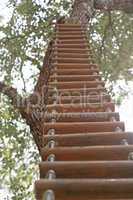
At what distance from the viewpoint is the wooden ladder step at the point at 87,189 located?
202 centimetres

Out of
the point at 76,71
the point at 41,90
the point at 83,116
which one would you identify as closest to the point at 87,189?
the point at 83,116

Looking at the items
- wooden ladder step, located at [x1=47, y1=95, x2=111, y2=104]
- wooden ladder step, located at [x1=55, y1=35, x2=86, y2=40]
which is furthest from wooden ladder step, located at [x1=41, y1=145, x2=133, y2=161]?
wooden ladder step, located at [x1=55, y1=35, x2=86, y2=40]

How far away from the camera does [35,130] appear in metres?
5.43

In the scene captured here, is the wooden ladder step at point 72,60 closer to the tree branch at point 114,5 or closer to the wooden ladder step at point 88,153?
the wooden ladder step at point 88,153

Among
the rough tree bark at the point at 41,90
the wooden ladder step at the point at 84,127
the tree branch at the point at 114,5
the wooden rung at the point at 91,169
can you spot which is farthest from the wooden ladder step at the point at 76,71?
the tree branch at the point at 114,5

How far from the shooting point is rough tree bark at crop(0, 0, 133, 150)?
5.25m

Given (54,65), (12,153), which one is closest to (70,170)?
(54,65)

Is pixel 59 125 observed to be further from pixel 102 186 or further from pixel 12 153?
pixel 12 153

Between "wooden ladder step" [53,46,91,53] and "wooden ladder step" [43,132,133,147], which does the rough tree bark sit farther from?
"wooden ladder step" [43,132,133,147]

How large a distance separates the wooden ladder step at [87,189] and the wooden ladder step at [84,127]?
0.96m

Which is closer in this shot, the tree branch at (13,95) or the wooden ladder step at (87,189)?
the wooden ladder step at (87,189)

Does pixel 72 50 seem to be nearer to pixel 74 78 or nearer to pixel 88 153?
pixel 74 78

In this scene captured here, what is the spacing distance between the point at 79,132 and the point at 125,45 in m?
6.95

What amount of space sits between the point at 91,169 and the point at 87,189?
24cm
